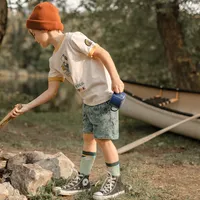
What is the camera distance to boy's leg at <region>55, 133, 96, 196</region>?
3932 mm

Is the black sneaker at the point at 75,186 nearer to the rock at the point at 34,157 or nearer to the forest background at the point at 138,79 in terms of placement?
the forest background at the point at 138,79

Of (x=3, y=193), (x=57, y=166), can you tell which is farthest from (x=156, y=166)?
(x=3, y=193)

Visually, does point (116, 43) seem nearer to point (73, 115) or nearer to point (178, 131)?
point (73, 115)

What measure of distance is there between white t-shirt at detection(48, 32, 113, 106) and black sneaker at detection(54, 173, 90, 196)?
758 millimetres

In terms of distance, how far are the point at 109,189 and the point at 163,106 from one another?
14.5 ft

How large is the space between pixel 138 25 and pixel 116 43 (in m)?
1.02

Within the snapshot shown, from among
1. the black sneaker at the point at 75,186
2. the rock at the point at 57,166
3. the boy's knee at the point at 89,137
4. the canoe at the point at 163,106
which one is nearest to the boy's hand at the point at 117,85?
the boy's knee at the point at 89,137

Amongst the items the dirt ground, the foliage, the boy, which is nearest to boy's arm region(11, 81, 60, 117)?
the boy

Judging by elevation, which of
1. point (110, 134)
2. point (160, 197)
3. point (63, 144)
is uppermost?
point (110, 134)

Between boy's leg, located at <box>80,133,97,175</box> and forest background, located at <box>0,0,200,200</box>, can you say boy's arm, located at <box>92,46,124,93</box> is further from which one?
forest background, located at <box>0,0,200,200</box>

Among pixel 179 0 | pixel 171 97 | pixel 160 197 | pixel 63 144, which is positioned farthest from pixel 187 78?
pixel 160 197

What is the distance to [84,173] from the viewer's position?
404 centimetres

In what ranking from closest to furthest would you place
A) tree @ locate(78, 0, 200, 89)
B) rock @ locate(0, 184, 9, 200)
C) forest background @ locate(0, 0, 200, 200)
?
1. rock @ locate(0, 184, 9, 200)
2. forest background @ locate(0, 0, 200, 200)
3. tree @ locate(78, 0, 200, 89)

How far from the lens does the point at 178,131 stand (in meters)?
7.61
